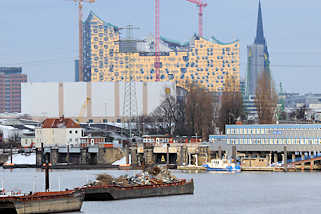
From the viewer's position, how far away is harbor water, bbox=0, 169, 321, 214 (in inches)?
2313

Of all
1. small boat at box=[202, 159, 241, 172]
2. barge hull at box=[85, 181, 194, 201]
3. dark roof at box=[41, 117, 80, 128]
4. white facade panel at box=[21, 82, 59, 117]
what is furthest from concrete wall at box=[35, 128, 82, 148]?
barge hull at box=[85, 181, 194, 201]

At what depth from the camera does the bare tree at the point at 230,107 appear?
4894 inches

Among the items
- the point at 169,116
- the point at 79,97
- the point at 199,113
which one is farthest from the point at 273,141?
the point at 79,97

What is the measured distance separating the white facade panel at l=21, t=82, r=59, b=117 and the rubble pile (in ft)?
361

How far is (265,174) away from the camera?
299ft

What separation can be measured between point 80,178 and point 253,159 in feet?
76.2

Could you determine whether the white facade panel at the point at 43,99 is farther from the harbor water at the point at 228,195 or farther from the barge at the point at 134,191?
the barge at the point at 134,191


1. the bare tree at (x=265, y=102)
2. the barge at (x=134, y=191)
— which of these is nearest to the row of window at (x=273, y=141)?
the bare tree at (x=265, y=102)

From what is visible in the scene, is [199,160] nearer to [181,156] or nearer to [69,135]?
[181,156]

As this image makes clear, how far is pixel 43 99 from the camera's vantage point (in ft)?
593

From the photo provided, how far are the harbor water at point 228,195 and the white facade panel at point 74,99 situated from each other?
88476 millimetres

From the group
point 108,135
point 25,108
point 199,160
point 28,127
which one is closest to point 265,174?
point 199,160

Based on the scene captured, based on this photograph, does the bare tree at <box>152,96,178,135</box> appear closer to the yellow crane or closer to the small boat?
the yellow crane

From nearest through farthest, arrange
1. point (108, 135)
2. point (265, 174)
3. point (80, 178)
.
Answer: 1. point (80, 178)
2. point (265, 174)
3. point (108, 135)
